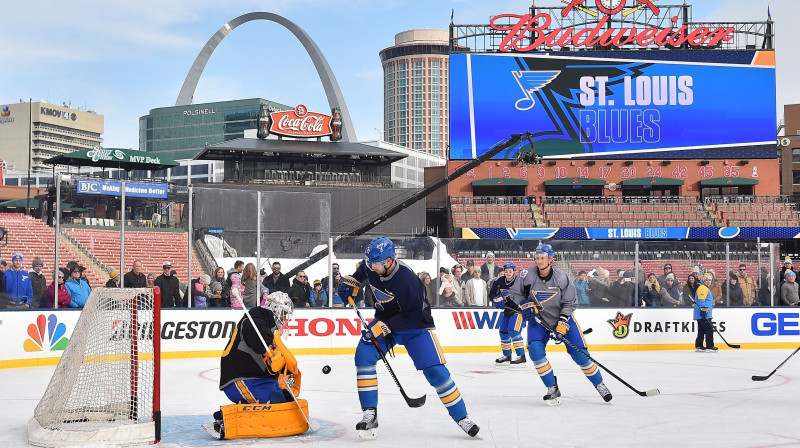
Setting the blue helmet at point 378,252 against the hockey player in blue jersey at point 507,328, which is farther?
the hockey player in blue jersey at point 507,328

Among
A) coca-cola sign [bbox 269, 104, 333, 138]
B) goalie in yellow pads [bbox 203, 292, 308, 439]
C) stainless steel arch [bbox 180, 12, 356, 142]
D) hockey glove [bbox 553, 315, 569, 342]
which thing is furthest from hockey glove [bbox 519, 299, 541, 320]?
stainless steel arch [bbox 180, 12, 356, 142]

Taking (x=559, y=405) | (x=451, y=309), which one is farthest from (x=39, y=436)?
(x=451, y=309)

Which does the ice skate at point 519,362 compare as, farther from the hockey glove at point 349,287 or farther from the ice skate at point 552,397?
the hockey glove at point 349,287

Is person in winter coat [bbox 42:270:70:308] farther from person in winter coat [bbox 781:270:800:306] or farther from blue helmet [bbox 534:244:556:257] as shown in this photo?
person in winter coat [bbox 781:270:800:306]

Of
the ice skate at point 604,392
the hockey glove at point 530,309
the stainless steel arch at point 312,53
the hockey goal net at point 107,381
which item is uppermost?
the stainless steel arch at point 312,53

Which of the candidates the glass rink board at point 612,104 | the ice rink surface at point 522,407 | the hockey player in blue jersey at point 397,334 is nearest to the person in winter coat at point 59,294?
the ice rink surface at point 522,407

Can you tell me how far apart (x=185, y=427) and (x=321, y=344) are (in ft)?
27.2

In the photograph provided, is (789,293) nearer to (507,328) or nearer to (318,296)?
(507,328)

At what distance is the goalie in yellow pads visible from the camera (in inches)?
284

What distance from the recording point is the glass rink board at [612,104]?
45.1m

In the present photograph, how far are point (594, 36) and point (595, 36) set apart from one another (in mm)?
52

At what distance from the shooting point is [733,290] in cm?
1852

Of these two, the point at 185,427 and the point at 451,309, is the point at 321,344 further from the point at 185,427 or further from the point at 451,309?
the point at 185,427

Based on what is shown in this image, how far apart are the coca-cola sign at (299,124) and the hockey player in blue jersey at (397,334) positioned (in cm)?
4145
